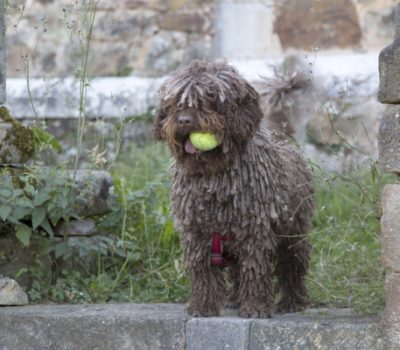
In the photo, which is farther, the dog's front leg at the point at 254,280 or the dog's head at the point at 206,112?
the dog's front leg at the point at 254,280

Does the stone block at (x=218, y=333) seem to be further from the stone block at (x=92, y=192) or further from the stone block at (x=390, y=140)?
the stone block at (x=92, y=192)

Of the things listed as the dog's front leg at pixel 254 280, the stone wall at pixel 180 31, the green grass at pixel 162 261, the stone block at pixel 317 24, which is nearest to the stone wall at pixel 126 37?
the stone wall at pixel 180 31

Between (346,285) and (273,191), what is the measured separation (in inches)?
35.9

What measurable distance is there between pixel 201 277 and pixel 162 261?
1.33 metres

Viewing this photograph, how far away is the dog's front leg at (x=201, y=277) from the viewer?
16.3ft

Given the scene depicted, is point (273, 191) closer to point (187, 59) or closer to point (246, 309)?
point (246, 309)

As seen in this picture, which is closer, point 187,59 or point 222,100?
point 222,100

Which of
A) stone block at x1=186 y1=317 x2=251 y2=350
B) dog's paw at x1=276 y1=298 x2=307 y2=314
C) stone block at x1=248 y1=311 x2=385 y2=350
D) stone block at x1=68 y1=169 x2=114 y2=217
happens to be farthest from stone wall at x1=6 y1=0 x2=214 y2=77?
stone block at x1=248 y1=311 x2=385 y2=350

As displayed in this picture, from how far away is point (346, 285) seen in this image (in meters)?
5.59

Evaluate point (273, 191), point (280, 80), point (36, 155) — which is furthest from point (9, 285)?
point (280, 80)

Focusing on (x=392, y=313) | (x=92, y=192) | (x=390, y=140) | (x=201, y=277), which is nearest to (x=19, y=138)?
(x=92, y=192)

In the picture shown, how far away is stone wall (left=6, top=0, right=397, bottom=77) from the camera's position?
8.33 meters

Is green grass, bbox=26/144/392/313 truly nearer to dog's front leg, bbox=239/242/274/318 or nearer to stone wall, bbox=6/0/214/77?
dog's front leg, bbox=239/242/274/318

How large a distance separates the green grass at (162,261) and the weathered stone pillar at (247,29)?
2.00m
